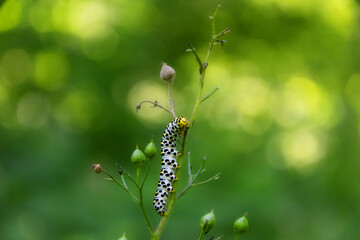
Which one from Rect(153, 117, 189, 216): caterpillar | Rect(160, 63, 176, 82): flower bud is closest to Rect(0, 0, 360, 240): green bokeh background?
Rect(153, 117, 189, 216): caterpillar

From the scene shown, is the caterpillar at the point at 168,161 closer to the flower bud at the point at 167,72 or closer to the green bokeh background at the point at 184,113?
the flower bud at the point at 167,72

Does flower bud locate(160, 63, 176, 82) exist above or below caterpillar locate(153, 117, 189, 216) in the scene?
above

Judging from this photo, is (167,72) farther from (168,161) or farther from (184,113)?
(184,113)

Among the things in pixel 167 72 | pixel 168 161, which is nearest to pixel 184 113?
pixel 168 161

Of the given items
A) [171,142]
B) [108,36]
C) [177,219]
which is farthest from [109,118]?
[171,142]

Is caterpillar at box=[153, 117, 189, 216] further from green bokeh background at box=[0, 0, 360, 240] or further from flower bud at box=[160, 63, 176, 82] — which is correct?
green bokeh background at box=[0, 0, 360, 240]

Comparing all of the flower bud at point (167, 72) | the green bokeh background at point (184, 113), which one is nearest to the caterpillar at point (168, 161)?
the flower bud at point (167, 72)
